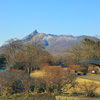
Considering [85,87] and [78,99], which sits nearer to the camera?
[78,99]

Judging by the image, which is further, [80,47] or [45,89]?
[80,47]

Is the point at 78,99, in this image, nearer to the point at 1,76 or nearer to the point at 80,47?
the point at 1,76

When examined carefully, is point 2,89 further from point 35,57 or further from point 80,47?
point 80,47

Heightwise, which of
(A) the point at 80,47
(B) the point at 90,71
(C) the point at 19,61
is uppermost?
(A) the point at 80,47

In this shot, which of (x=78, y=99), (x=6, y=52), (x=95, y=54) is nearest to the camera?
(x=78, y=99)

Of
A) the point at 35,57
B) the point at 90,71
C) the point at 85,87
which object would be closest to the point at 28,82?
the point at 85,87

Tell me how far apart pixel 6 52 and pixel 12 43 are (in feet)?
10.3

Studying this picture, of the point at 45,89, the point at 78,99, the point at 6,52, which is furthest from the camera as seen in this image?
the point at 6,52

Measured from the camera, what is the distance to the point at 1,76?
12.8m

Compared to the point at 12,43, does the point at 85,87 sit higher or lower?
lower

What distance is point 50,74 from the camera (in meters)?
13.1

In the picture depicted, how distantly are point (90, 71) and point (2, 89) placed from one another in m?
27.9

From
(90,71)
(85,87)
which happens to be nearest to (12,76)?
(85,87)

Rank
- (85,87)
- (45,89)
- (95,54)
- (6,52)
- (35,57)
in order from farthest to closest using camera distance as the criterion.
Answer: (6,52)
(95,54)
(35,57)
(45,89)
(85,87)
